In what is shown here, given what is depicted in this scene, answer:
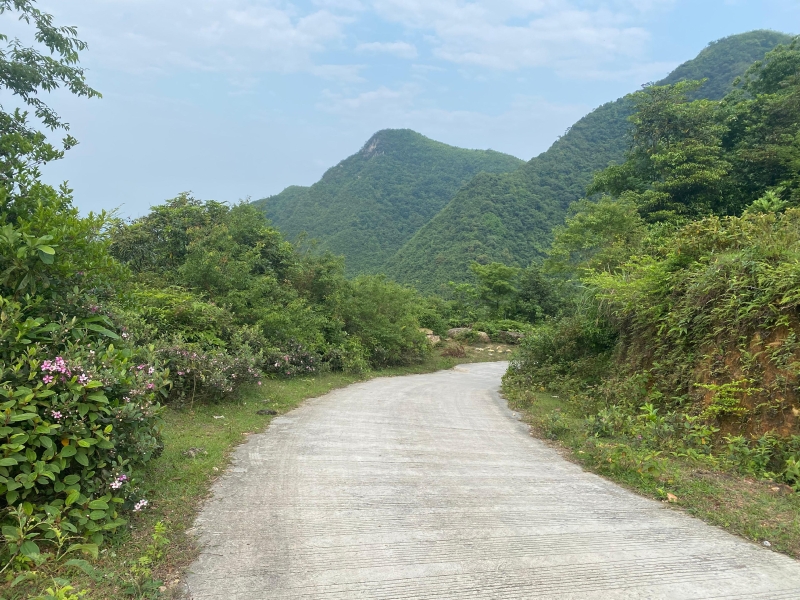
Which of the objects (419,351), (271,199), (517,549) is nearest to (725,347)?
(517,549)

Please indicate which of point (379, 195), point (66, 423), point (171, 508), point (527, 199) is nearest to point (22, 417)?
point (66, 423)

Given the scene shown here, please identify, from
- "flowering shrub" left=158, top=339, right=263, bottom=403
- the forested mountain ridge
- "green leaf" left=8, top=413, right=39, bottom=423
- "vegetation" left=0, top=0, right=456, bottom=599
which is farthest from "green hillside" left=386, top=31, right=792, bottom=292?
"green leaf" left=8, top=413, right=39, bottom=423

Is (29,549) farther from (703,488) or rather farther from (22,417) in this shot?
(703,488)

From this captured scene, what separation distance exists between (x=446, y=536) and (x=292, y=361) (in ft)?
34.7

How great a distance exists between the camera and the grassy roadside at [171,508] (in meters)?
2.82

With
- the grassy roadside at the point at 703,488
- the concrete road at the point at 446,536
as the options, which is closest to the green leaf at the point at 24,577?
the concrete road at the point at 446,536

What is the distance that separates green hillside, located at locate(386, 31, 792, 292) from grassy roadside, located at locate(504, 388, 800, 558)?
41830 millimetres

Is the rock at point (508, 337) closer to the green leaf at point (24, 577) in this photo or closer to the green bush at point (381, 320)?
the green bush at point (381, 320)

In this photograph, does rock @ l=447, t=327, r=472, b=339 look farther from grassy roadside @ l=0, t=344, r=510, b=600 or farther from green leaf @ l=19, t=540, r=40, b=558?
green leaf @ l=19, t=540, r=40, b=558

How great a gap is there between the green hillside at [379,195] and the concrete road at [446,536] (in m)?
51.5

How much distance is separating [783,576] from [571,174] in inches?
2383

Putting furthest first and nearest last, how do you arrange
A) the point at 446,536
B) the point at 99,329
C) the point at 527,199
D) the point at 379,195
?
the point at 379,195 < the point at 527,199 < the point at 99,329 < the point at 446,536

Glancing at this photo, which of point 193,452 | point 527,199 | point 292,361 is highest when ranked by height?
point 527,199

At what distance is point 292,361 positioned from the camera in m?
13.7
